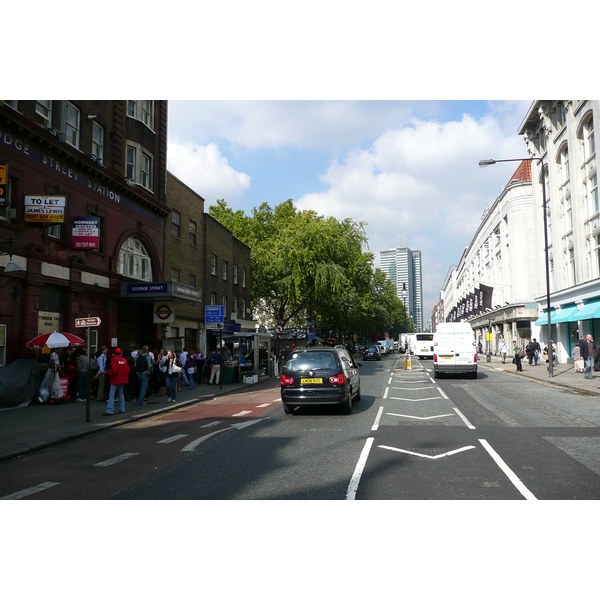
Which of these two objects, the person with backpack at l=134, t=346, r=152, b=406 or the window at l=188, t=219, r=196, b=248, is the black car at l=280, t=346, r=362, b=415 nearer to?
the person with backpack at l=134, t=346, r=152, b=406

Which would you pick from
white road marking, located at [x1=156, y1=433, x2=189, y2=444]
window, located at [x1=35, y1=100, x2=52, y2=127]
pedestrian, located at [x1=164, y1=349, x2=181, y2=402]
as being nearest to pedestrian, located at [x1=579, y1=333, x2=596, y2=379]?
pedestrian, located at [x1=164, y1=349, x2=181, y2=402]

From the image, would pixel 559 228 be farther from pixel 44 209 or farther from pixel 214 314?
pixel 44 209

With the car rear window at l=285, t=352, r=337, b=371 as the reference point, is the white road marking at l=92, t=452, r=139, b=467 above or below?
below

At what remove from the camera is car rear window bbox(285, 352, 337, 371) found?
12969 millimetres

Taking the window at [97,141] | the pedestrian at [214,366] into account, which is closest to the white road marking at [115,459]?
the pedestrian at [214,366]

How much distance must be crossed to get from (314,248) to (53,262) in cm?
2436

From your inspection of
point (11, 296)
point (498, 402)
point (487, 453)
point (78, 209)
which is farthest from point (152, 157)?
point (487, 453)

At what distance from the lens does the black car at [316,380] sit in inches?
499

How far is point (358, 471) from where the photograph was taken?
7004 mm

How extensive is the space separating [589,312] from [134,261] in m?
24.1

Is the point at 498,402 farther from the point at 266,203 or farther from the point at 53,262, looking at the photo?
the point at 266,203

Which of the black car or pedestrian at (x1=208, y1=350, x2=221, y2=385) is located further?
pedestrian at (x1=208, y1=350, x2=221, y2=385)

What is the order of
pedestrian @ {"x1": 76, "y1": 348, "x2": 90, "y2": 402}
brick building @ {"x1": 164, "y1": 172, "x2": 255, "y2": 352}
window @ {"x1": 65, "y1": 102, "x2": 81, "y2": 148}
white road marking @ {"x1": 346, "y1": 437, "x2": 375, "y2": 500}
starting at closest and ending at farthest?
white road marking @ {"x1": 346, "y1": 437, "x2": 375, "y2": 500} → pedestrian @ {"x1": 76, "y1": 348, "x2": 90, "y2": 402} → window @ {"x1": 65, "y1": 102, "x2": 81, "y2": 148} → brick building @ {"x1": 164, "y1": 172, "x2": 255, "y2": 352}

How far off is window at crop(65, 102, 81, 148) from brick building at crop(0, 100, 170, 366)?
0.04 m
